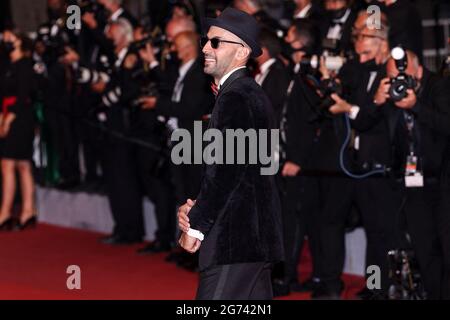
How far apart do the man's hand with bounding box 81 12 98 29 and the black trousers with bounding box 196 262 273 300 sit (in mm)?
6182

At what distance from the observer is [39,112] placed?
487 inches

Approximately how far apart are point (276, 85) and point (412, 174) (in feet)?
5.08

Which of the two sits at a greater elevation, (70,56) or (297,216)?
Result: (70,56)

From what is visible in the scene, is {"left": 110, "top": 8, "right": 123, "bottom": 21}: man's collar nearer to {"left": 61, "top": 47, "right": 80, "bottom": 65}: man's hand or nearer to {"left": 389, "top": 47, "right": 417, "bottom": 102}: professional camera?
{"left": 61, "top": 47, "right": 80, "bottom": 65}: man's hand

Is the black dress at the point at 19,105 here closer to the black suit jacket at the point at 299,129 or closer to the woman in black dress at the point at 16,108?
the woman in black dress at the point at 16,108

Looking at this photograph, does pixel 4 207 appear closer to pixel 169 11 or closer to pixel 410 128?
pixel 169 11

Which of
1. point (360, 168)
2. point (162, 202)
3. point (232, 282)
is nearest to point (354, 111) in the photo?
point (360, 168)

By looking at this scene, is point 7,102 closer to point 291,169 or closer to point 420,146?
point 291,169

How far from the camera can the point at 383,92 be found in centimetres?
732

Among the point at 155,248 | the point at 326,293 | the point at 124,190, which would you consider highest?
the point at 124,190

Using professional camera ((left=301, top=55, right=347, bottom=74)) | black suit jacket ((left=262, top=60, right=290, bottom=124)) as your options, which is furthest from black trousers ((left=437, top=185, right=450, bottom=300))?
black suit jacket ((left=262, top=60, right=290, bottom=124))
